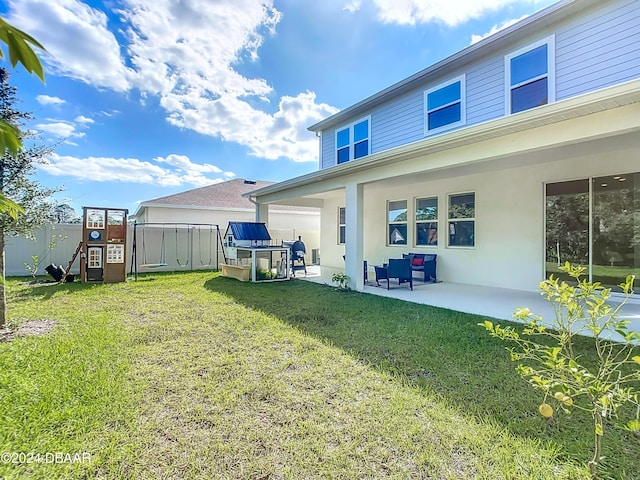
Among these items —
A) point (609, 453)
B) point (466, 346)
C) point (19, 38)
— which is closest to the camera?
point (19, 38)

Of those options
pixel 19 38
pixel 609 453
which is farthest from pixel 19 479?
pixel 609 453

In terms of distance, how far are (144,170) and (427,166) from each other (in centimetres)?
2369

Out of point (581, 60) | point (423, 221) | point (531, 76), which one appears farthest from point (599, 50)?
point (423, 221)

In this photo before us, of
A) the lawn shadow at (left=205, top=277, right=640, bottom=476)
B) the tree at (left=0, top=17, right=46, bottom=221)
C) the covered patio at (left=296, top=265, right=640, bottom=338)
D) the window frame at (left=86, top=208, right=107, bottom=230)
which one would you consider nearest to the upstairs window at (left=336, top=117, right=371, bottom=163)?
the covered patio at (left=296, top=265, right=640, bottom=338)

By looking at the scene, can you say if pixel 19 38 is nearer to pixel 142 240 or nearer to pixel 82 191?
pixel 82 191

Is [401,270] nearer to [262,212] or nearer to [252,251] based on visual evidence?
[252,251]

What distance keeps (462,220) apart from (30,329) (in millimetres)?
9501

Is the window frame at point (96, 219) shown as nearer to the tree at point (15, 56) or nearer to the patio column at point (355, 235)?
the patio column at point (355, 235)

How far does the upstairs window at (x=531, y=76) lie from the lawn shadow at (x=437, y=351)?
4.81 metres

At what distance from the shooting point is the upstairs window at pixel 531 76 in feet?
21.3

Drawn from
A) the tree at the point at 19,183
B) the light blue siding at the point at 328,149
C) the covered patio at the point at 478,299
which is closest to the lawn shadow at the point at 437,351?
the covered patio at the point at 478,299

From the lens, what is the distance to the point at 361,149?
1075 cm

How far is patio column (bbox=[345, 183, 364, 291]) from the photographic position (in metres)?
7.82

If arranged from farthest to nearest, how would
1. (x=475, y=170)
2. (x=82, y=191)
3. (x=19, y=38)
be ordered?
(x=475, y=170) → (x=82, y=191) → (x=19, y=38)
